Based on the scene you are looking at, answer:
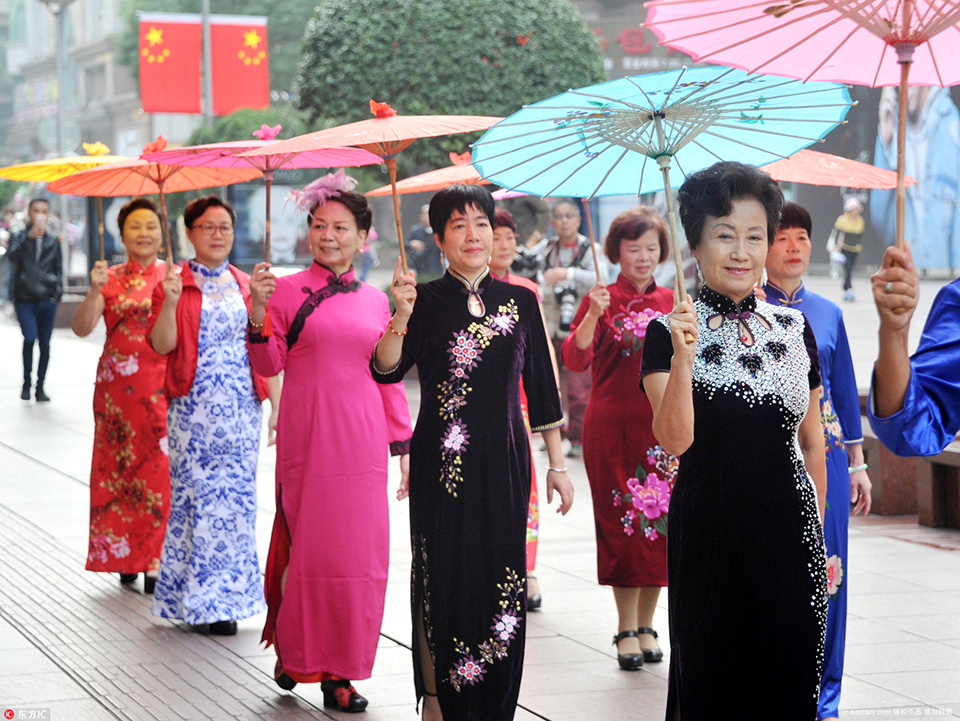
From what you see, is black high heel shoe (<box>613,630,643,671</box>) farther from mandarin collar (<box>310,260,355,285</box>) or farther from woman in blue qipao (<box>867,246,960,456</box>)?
woman in blue qipao (<box>867,246,960,456</box>)

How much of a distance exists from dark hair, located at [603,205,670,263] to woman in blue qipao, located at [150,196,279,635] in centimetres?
168

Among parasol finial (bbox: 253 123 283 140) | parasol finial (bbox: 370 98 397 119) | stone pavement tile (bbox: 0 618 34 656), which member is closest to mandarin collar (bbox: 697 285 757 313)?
parasol finial (bbox: 370 98 397 119)

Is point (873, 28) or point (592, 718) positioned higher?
point (873, 28)

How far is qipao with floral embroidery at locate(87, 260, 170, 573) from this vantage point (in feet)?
21.8

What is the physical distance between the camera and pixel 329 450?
476cm

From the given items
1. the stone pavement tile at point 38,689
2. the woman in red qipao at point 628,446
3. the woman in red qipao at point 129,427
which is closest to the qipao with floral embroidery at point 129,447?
the woman in red qipao at point 129,427

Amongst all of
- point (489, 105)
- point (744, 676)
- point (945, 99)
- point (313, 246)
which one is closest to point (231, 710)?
point (313, 246)

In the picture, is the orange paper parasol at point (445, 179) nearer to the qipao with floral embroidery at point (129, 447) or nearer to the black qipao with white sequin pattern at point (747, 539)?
the qipao with floral embroidery at point (129, 447)

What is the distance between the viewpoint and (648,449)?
5254mm

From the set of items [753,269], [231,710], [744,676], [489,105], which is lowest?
[231,710]

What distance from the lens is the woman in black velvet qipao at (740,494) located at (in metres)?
3.09

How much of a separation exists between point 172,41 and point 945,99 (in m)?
13.1

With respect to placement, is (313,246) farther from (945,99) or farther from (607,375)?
(945,99)

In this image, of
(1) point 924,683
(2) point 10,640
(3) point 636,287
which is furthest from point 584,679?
(2) point 10,640
